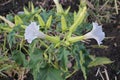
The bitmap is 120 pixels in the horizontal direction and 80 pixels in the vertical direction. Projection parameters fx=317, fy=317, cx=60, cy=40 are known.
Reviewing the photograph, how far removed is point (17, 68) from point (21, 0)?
2.22 feet

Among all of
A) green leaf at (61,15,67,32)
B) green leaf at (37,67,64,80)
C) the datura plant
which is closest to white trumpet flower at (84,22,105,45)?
the datura plant

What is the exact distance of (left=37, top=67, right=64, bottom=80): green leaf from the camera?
1269 mm

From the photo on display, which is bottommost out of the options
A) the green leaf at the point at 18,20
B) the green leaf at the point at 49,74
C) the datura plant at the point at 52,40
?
the green leaf at the point at 49,74

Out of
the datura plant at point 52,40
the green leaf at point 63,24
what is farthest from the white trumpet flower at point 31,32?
the green leaf at point 63,24

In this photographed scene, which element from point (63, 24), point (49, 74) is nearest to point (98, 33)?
point (63, 24)

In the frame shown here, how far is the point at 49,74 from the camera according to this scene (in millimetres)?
1277

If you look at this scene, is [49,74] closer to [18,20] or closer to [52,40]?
[52,40]

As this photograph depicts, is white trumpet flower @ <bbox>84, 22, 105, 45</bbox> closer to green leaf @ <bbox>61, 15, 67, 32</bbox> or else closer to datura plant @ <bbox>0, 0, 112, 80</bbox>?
datura plant @ <bbox>0, 0, 112, 80</bbox>

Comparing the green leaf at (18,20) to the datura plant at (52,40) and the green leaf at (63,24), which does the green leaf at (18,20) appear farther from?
the green leaf at (63,24)

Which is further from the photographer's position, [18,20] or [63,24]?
[18,20]

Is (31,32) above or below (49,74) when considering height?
above

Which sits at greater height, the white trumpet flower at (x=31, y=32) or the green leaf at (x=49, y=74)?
the white trumpet flower at (x=31, y=32)

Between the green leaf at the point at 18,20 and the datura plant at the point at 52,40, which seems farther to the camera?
the green leaf at the point at 18,20

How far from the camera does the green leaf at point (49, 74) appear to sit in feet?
4.16
